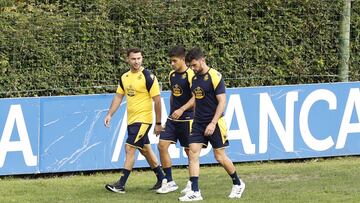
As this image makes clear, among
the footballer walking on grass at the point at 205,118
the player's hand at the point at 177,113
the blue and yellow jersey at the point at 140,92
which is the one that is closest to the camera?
the footballer walking on grass at the point at 205,118

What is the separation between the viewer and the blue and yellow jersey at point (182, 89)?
1062cm

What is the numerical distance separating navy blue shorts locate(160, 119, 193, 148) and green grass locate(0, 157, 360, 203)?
690 millimetres

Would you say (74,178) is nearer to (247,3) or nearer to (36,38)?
(36,38)

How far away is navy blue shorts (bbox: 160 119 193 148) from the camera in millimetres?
10789

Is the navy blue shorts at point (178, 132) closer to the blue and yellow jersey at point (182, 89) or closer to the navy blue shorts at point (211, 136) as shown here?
the blue and yellow jersey at point (182, 89)

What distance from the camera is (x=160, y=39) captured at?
14.0 meters

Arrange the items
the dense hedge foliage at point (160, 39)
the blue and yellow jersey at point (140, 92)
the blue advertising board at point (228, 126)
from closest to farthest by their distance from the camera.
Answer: the blue and yellow jersey at point (140, 92)
the blue advertising board at point (228, 126)
the dense hedge foliage at point (160, 39)

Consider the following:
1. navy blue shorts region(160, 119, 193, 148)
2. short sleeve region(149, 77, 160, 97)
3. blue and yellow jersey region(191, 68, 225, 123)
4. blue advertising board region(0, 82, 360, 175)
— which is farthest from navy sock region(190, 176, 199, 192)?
blue advertising board region(0, 82, 360, 175)

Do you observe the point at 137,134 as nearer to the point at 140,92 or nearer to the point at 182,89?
the point at 140,92

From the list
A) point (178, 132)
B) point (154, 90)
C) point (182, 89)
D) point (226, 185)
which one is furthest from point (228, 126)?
point (154, 90)

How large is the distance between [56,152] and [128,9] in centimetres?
267

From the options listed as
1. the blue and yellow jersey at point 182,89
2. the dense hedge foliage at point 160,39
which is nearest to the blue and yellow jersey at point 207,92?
the blue and yellow jersey at point 182,89

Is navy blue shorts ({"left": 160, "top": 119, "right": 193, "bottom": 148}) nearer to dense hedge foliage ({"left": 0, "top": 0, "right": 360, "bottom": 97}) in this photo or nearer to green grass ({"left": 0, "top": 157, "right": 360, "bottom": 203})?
green grass ({"left": 0, "top": 157, "right": 360, "bottom": 203})

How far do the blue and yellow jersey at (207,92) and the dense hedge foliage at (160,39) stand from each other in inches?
150
